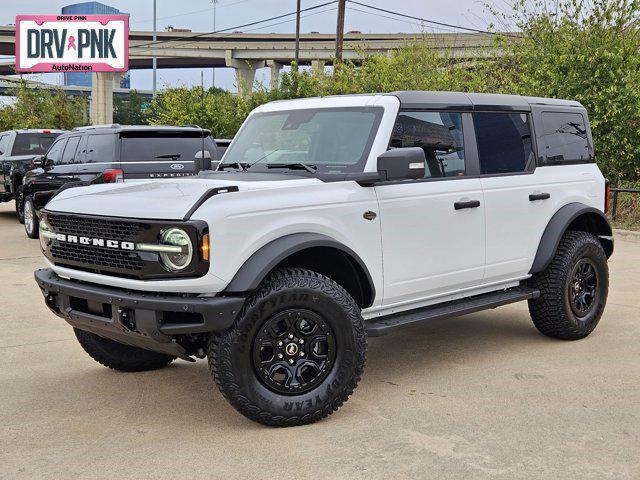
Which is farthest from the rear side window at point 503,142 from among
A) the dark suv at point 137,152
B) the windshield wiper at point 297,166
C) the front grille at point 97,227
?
the dark suv at point 137,152

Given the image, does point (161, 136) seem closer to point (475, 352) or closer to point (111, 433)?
point (475, 352)

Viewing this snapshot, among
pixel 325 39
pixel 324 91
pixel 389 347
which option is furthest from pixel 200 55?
pixel 389 347

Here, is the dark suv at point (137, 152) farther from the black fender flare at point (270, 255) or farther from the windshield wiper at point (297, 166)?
the black fender flare at point (270, 255)

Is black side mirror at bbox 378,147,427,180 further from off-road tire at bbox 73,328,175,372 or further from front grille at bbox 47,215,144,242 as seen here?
off-road tire at bbox 73,328,175,372

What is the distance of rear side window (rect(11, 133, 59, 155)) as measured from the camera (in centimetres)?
1712

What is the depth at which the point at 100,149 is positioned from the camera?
12102mm

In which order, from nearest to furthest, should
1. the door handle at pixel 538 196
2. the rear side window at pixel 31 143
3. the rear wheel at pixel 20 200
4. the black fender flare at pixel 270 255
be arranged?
the black fender flare at pixel 270 255, the door handle at pixel 538 196, the rear wheel at pixel 20 200, the rear side window at pixel 31 143

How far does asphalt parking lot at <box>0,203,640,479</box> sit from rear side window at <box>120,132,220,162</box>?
5128 mm

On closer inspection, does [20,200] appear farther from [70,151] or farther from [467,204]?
[467,204]

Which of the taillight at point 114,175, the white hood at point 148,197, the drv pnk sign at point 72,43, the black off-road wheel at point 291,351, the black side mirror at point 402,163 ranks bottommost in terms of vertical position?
the black off-road wheel at point 291,351

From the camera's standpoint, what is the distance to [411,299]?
536 cm

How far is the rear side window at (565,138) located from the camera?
654cm

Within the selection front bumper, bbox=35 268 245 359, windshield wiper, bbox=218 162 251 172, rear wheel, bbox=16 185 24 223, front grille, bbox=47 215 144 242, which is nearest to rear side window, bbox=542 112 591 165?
windshield wiper, bbox=218 162 251 172

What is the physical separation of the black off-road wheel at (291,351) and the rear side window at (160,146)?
743cm
